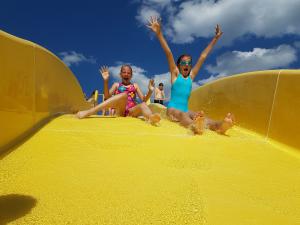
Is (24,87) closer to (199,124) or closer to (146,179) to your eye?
(146,179)

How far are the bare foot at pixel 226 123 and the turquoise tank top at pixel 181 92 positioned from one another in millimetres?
1072

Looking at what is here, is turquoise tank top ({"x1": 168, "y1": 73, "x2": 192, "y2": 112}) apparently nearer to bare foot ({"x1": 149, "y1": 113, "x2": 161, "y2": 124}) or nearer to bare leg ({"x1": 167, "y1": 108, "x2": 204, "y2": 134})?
bare leg ({"x1": 167, "y1": 108, "x2": 204, "y2": 134})

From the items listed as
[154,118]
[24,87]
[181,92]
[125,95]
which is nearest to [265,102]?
[181,92]

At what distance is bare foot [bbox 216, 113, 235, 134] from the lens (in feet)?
10.6

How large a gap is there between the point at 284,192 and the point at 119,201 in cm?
99

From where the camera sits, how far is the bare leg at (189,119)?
311 centimetres

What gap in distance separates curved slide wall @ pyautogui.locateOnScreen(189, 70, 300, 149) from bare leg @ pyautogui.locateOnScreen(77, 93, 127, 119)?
149 cm

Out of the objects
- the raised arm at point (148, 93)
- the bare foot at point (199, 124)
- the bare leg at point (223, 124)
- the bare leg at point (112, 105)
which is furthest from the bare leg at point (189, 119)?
the bare leg at point (112, 105)

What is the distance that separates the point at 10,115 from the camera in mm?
2332

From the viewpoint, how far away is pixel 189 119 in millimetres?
3545

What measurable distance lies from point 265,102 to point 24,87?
2524mm

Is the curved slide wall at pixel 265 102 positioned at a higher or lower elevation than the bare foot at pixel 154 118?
higher

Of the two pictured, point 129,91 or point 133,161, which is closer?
point 133,161

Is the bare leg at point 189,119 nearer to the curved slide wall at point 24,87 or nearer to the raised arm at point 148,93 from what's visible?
the raised arm at point 148,93
